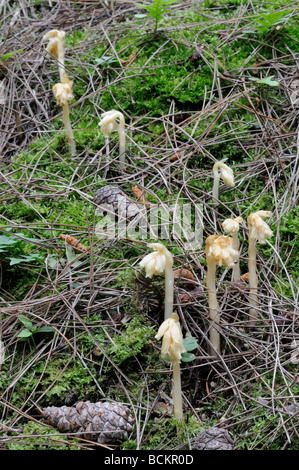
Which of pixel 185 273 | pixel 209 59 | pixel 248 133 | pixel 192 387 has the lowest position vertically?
pixel 192 387

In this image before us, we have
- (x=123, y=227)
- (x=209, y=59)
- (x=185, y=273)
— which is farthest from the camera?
(x=209, y=59)

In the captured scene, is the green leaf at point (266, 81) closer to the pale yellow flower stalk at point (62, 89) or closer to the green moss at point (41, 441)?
the pale yellow flower stalk at point (62, 89)

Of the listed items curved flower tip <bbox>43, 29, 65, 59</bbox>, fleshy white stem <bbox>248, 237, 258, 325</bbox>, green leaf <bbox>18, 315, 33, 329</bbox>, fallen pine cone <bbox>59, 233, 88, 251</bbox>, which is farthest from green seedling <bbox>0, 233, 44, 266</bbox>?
curved flower tip <bbox>43, 29, 65, 59</bbox>

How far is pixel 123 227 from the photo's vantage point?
2.63m

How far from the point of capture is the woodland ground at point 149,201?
199 centimetres

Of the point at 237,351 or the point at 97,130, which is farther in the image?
the point at 97,130

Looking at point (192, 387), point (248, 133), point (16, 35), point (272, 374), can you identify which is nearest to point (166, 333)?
point (192, 387)

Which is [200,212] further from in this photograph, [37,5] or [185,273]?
[37,5]

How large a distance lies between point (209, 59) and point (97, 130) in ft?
3.19

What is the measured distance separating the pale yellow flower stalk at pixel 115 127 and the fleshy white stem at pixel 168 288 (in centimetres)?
119

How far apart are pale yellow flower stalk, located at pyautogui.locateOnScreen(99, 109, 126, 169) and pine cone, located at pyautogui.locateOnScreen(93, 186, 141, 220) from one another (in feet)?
0.99

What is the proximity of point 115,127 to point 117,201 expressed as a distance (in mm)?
561

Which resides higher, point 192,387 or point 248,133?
point 248,133

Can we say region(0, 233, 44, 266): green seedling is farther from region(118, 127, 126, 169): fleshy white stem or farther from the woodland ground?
region(118, 127, 126, 169): fleshy white stem
